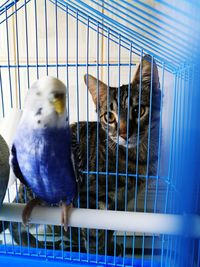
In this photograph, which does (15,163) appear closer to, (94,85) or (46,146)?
(46,146)

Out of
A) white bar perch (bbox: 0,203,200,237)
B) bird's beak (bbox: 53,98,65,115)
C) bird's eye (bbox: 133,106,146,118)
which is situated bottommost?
white bar perch (bbox: 0,203,200,237)

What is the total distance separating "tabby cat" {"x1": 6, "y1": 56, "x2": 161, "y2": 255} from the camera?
0.63m

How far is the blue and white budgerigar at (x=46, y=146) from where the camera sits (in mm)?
348

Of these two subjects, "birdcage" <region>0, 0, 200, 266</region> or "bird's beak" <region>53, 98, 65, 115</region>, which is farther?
"bird's beak" <region>53, 98, 65, 115</region>

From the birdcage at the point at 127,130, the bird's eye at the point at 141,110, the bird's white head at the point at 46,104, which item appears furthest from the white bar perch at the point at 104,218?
the bird's eye at the point at 141,110

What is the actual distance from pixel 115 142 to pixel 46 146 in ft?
1.19

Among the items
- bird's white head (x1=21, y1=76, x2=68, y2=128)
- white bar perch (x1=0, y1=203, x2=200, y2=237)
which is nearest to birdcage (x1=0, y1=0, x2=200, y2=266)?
white bar perch (x1=0, y1=203, x2=200, y2=237)

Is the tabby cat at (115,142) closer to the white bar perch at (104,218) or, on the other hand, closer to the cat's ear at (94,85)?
the cat's ear at (94,85)

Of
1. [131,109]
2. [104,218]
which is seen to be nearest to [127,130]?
[131,109]

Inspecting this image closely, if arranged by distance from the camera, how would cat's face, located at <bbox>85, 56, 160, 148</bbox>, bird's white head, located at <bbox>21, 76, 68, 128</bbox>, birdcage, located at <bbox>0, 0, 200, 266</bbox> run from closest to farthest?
birdcage, located at <bbox>0, 0, 200, 266</bbox> → bird's white head, located at <bbox>21, 76, 68, 128</bbox> → cat's face, located at <bbox>85, 56, 160, 148</bbox>

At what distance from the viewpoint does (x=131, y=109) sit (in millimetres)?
646

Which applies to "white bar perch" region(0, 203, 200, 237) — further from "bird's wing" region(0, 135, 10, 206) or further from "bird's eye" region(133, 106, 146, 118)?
"bird's eye" region(133, 106, 146, 118)

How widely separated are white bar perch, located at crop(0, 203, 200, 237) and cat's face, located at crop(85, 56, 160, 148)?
234mm

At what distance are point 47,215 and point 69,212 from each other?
0.11 ft
